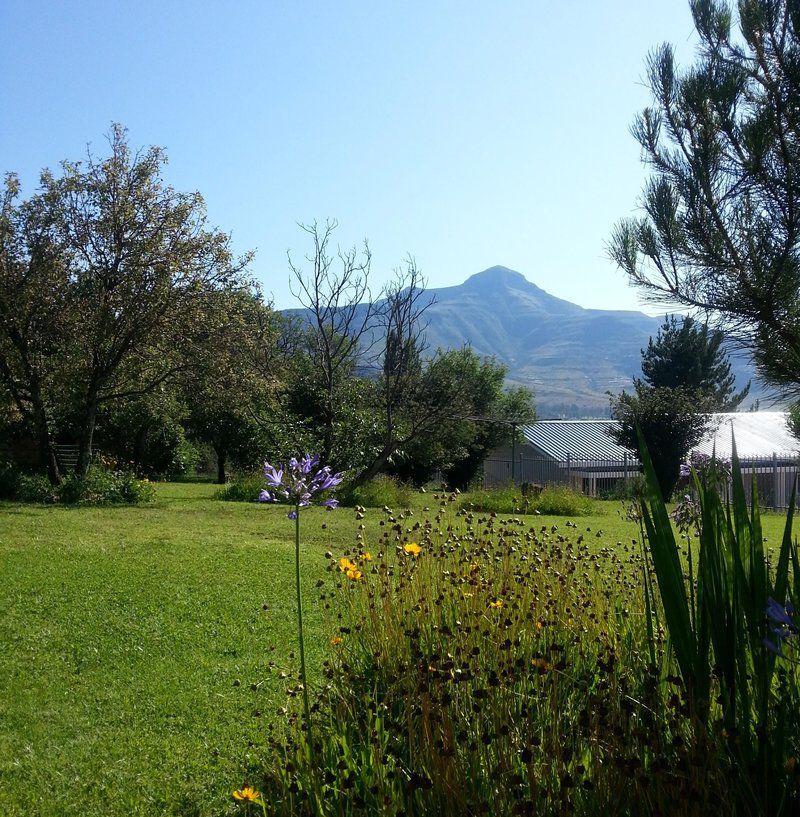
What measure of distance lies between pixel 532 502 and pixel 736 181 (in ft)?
42.3

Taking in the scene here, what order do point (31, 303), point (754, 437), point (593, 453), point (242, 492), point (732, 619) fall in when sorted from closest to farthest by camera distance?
1. point (732, 619)
2. point (31, 303)
3. point (242, 492)
4. point (754, 437)
5. point (593, 453)

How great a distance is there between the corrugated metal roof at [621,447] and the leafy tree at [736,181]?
901 inches

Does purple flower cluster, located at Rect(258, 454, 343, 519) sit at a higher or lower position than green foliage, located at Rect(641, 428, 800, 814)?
higher

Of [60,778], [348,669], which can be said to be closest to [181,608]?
[60,778]

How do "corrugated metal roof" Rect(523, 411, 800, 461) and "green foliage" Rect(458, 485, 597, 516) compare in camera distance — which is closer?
"green foliage" Rect(458, 485, 597, 516)

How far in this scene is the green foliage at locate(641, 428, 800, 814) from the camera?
2254 mm

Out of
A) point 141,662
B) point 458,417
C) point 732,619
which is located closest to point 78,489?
point 458,417

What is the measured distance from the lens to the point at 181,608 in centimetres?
704

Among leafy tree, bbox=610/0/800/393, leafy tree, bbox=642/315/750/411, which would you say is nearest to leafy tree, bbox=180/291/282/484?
leafy tree, bbox=610/0/800/393

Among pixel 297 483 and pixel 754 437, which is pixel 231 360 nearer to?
pixel 297 483

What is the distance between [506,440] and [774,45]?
28113mm

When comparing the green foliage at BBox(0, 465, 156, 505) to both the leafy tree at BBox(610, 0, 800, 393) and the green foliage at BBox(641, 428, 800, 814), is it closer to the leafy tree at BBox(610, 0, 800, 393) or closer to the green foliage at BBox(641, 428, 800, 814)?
the leafy tree at BBox(610, 0, 800, 393)

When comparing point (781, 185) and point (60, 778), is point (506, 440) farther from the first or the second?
point (60, 778)

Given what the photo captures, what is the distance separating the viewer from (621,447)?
36500 millimetres
